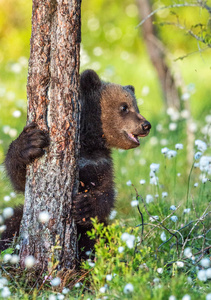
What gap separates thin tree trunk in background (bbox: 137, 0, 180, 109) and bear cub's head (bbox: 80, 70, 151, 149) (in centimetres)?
318

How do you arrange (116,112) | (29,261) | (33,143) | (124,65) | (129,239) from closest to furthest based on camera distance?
1. (129,239)
2. (29,261)
3. (33,143)
4. (116,112)
5. (124,65)

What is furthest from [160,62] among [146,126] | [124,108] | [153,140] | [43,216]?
[43,216]

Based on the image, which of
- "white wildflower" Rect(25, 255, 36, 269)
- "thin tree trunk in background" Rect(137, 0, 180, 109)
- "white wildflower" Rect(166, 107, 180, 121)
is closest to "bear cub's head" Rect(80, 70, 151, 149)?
"white wildflower" Rect(25, 255, 36, 269)

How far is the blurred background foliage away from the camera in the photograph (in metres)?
6.14

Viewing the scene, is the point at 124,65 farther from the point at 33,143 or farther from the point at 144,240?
the point at 33,143

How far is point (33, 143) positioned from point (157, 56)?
4912 mm

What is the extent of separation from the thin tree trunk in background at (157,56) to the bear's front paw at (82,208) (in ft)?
13.7

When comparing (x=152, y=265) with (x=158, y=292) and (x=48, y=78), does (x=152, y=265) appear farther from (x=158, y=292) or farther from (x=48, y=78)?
(x=48, y=78)

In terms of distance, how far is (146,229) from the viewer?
4.06 metres

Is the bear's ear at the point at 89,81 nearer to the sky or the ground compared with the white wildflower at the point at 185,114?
nearer to the sky

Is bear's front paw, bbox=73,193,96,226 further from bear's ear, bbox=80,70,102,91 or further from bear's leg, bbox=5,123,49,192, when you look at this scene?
bear's ear, bbox=80,70,102,91

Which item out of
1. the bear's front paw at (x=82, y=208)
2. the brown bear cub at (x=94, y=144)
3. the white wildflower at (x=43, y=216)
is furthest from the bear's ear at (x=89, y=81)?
the white wildflower at (x=43, y=216)

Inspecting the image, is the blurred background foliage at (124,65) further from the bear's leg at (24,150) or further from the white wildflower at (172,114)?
the bear's leg at (24,150)

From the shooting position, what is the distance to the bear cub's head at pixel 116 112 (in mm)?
4098
